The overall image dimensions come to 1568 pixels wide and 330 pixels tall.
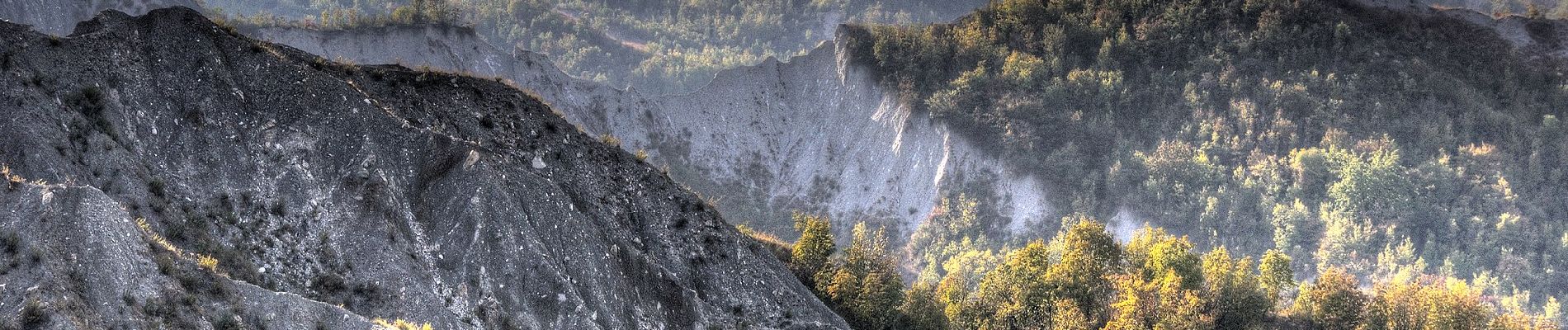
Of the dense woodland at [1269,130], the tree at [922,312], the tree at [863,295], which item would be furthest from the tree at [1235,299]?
the dense woodland at [1269,130]

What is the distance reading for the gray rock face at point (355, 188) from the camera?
31.9 m

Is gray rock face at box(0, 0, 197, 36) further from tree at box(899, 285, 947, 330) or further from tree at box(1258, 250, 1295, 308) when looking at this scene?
tree at box(1258, 250, 1295, 308)

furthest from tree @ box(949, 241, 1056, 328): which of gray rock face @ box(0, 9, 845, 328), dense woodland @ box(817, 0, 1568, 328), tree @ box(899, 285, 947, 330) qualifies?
dense woodland @ box(817, 0, 1568, 328)

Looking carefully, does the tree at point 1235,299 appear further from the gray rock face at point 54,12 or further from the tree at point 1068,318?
the gray rock face at point 54,12

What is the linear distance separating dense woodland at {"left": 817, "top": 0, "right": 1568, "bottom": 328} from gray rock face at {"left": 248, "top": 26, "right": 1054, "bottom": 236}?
1.70 meters

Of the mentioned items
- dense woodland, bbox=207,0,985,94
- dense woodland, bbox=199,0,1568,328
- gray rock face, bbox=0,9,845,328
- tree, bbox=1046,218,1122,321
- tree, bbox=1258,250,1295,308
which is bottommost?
gray rock face, bbox=0,9,845,328

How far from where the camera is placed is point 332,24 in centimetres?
8781

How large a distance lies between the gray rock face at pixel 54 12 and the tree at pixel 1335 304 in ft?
176

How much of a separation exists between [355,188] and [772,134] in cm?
5745

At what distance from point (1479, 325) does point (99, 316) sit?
41.9 m

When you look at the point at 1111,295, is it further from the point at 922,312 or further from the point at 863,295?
the point at 863,295

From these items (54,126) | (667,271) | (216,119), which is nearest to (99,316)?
(54,126)

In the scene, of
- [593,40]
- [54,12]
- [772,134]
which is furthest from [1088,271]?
[593,40]

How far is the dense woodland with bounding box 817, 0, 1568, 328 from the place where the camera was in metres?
77.1
